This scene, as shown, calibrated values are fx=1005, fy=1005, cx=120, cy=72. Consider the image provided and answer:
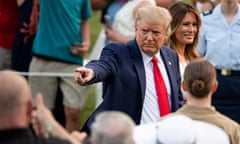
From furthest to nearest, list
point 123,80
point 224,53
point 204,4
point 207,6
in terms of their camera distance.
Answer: point 204,4 < point 207,6 < point 224,53 < point 123,80

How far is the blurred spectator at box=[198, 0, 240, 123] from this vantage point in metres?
10.2

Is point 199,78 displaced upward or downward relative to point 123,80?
upward

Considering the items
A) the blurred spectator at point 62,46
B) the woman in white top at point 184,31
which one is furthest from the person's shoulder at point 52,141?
the blurred spectator at point 62,46

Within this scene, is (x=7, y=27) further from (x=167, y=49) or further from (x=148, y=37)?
(x=148, y=37)

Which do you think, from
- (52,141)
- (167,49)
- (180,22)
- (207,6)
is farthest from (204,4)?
(52,141)

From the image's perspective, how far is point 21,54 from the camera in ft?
36.1

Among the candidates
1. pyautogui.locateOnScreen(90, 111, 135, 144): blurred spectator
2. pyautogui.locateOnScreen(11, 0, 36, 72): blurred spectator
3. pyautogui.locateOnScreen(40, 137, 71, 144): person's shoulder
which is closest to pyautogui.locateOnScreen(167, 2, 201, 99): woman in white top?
pyautogui.locateOnScreen(11, 0, 36, 72): blurred spectator

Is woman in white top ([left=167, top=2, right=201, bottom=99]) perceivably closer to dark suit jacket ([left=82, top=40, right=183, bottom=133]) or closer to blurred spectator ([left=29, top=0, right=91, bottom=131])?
dark suit jacket ([left=82, top=40, right=183, bottom=133])

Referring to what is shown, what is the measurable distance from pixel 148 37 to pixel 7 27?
392cm

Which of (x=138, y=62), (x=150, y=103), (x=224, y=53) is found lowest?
(x=224, y=53)

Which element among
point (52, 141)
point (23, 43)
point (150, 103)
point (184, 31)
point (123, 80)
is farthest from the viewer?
point (23, 43)

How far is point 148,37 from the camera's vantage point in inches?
290

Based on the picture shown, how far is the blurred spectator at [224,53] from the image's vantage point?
10156 millimetres

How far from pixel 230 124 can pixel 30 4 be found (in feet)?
16.2
